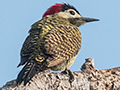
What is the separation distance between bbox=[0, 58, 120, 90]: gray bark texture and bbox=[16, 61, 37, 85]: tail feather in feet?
0.28

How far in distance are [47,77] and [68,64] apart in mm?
1436

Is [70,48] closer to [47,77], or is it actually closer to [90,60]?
[90,60]

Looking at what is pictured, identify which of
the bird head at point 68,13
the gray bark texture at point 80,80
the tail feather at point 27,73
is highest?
the bird head at point 68,13

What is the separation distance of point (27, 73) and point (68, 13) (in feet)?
9.09

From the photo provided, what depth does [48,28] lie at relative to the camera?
19.5 feet

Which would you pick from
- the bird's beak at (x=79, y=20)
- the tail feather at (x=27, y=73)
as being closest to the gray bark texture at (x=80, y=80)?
the tail feather at (x=27, y=73)

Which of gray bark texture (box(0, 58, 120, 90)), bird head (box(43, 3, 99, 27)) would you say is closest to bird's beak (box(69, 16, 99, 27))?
bird head (box(43, 3, 99, 27))

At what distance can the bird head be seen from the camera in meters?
7.07

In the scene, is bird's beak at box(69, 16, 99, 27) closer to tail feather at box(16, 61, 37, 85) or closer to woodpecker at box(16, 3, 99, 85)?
woodpecker at box(16, 3, 99, 85)

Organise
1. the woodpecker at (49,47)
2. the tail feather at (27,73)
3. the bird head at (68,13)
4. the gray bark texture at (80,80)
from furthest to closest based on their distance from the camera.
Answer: the bird head at (68,13), the woodpecker at (49,47), the tail feather at (27,73), the gray bark texture at (80,80)

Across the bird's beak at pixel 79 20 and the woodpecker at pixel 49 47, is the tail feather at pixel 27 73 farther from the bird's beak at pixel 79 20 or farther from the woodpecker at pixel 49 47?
the bird's beak at pixel 79 20

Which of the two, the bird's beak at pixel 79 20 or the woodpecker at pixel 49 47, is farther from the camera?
the bird's beak at pixel 79 20

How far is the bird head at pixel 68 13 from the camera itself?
7074mm

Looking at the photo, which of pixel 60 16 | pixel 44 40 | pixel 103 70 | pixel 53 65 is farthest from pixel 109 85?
pixel 60 16
